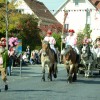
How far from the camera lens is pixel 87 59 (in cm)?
2950

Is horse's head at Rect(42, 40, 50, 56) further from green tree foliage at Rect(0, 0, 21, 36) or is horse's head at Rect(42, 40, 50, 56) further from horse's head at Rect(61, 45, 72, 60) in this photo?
green tree foliage at Rect(0, 0, 21, 36)

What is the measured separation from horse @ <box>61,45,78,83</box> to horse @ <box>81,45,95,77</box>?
362 centimetres

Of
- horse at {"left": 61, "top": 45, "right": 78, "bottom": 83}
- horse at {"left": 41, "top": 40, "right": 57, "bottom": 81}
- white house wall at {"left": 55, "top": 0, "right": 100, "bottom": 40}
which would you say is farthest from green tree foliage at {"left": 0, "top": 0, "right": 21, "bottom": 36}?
white house wall at {"left": 55, "top": 0, "right": 100, "bottom": 40}

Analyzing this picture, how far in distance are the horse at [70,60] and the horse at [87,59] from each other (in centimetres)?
362

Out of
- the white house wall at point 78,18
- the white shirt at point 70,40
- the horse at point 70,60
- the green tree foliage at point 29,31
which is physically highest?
Answer: the white house wall at point 78,18

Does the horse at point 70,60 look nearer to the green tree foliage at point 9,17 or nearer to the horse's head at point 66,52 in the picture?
the horse's head at point 66,52

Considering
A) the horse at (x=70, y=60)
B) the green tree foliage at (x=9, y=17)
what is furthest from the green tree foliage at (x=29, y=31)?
the horse at (x=70, y=60)

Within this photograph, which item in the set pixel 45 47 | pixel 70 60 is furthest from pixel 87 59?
pixel 45 47

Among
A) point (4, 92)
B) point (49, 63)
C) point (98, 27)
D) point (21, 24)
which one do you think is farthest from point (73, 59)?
point (98, 27)

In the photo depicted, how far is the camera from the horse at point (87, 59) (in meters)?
29.2

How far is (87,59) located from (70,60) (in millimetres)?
4302

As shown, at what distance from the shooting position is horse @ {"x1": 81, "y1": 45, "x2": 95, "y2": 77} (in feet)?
95.9

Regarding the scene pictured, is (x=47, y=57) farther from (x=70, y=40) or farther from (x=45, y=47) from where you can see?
(x=70, y=40)

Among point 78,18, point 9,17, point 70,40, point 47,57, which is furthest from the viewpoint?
point 78,18
